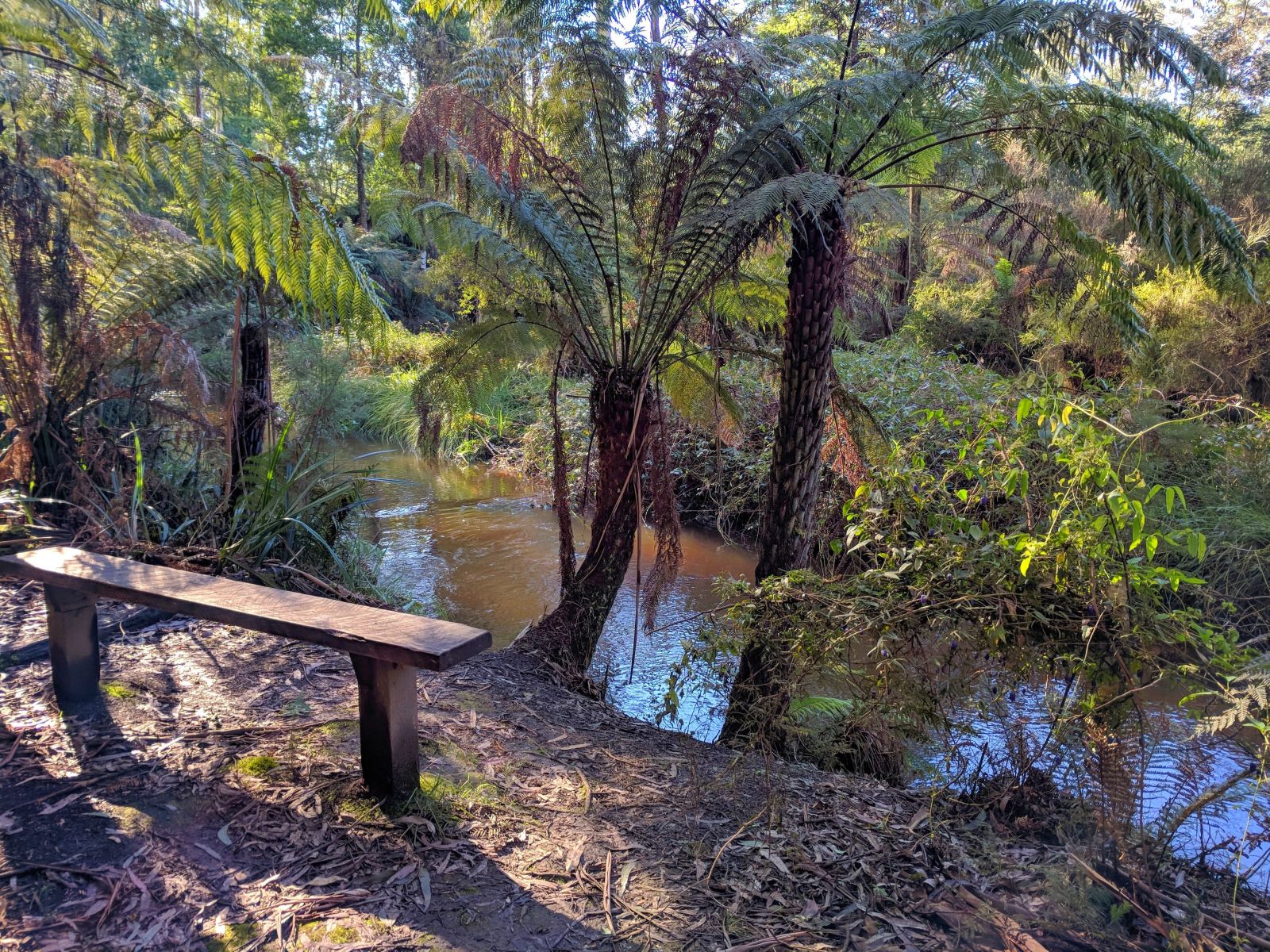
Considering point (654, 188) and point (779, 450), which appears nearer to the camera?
point (779, 450)

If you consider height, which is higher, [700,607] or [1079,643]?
[1079,643]

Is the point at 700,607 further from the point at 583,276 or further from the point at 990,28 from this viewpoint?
the point at 990,28

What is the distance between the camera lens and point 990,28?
3316 mm

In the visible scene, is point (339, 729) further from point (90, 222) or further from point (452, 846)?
point (90, 222)

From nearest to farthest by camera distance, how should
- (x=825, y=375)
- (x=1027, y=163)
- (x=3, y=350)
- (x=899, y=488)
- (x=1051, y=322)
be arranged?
(x=899, y=488)
(x=825, y=375)
(x=3, y=350)
(x=1027, y=163)
(x=1051, y=322)

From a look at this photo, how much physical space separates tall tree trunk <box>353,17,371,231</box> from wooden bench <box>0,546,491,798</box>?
111 inches

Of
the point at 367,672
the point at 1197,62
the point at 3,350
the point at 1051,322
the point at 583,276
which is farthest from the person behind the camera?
the point at 1051,322

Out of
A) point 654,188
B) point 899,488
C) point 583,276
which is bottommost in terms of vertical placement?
point 899,488

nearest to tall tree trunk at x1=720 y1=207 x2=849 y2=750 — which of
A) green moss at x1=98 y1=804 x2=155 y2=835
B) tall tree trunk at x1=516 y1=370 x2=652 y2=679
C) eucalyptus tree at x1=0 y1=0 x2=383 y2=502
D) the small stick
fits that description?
tall tree trunk at x1=516 y1=370 x2=652 y2=679

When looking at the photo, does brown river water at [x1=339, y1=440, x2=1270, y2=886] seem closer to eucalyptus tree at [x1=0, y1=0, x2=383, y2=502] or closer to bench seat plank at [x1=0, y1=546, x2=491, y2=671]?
bench seat plank at [x1=0, y1=546, x2=491, y2=671]

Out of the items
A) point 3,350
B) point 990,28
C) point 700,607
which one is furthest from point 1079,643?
point 3,350

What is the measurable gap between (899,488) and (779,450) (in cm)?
96

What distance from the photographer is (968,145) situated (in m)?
4.16

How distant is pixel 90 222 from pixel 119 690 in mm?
3194
